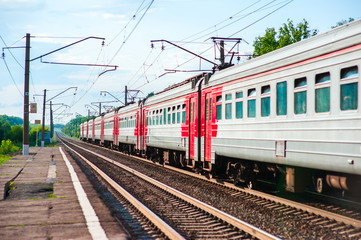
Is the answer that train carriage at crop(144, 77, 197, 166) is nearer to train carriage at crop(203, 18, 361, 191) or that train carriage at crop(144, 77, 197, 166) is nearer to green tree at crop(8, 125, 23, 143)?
train carriage at crop(203, 18, 361, 191)

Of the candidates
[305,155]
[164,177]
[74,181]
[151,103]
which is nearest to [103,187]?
[74,181]

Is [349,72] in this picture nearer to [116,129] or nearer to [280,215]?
[280,215]

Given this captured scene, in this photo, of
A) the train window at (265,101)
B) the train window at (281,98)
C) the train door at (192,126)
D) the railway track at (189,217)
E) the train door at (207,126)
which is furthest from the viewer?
the train door at (192,126)

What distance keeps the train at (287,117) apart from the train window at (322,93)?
2 centimetres

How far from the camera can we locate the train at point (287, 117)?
712 cm

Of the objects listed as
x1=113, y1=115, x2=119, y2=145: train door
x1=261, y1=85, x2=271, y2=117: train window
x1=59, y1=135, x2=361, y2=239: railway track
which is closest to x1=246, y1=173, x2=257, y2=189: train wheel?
x1=59, y1=135, x2=361, y2=239: railway track

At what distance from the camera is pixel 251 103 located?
1039cm

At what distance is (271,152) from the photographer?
9.30 metres

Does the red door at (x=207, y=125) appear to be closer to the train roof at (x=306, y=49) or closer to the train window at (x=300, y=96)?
the train roof at (x=306, y=49)

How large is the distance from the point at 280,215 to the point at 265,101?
2.72 metres

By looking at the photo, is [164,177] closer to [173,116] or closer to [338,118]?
[173,116]

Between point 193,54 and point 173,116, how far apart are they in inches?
154

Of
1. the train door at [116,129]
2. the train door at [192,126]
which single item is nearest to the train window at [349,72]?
the train door at [192,126]

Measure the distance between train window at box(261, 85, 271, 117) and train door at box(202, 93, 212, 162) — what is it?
3413 mm
